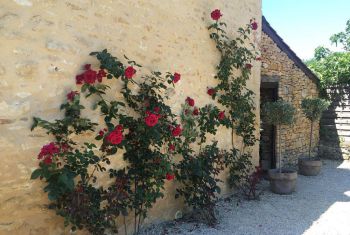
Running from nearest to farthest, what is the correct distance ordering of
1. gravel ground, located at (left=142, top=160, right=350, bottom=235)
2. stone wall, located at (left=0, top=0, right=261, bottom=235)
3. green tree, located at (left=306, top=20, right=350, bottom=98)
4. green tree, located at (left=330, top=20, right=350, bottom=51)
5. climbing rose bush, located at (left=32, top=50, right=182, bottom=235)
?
stone wall, located at (left=0, top=0, right=261, bottom=235)
climbing rose bush, located at (left=32, top=50, right=182, bottom=235)
gravel ground, located at (left=142, top=160, right=350, bottom=235)
green tree, located at (left=306, top=20, right=350, bottom=98)
green tree, located at (left=330, top=20, right=350, bottom=51)

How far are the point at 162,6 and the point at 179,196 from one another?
8.49ft

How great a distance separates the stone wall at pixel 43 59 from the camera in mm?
2791

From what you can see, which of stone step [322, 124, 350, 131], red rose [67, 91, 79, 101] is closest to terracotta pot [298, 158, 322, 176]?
stone step [322, 124, 350, 131]

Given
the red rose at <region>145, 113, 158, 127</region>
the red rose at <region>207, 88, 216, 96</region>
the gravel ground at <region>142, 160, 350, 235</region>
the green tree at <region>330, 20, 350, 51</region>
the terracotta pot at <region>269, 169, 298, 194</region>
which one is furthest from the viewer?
the green tree at <region>330, 20, 350, 51</region>

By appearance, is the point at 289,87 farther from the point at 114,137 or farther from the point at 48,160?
the point at 48,160

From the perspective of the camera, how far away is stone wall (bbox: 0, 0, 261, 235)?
2.79 metres

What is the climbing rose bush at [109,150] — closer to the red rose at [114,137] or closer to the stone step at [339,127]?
the red rose at [114,137]

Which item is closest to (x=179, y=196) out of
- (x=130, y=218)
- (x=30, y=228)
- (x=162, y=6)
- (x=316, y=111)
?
(x=130, y=218)

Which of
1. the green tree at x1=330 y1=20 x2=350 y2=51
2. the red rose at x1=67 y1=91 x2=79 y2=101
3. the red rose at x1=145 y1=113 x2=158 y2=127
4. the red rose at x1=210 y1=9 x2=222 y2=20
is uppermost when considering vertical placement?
the green tree at x1=330 y1=20 x2=350 y2=51

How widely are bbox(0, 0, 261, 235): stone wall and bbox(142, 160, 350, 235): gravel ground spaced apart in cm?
64

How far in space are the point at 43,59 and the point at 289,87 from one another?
6.93 meters

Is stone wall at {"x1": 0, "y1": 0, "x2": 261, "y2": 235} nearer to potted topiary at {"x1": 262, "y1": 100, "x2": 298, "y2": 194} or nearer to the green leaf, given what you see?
the green leaf

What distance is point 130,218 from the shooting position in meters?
3.88

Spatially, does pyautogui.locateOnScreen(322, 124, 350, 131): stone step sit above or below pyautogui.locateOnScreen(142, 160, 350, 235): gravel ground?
above
